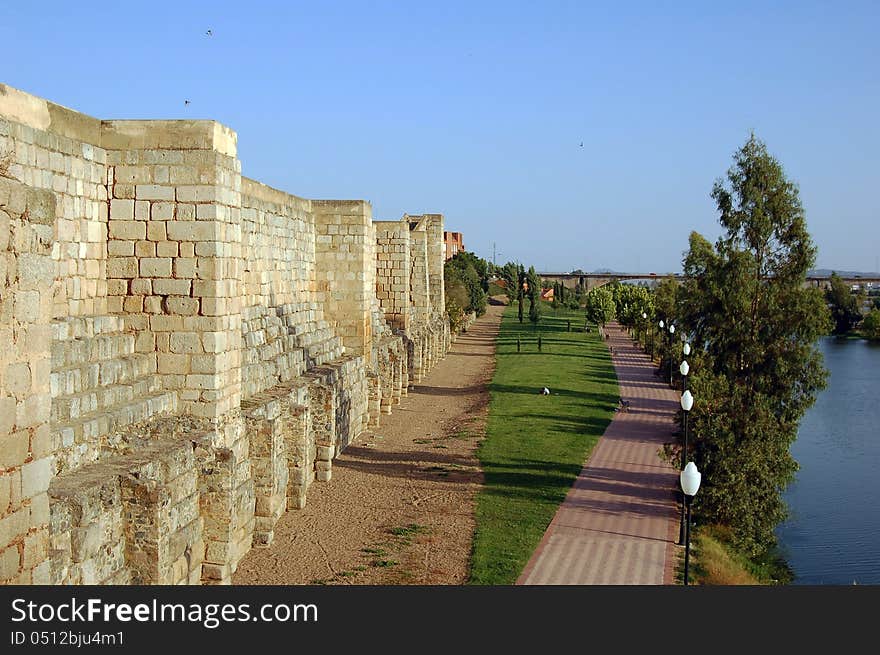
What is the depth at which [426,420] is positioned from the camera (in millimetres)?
20094

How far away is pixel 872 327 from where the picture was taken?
62.3 m

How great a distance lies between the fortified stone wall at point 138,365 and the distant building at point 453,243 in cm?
7667

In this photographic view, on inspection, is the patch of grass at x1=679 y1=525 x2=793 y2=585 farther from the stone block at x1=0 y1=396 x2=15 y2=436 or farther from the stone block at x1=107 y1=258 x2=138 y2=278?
the stone block at x1=0 y1=396 x2=15 y2=436

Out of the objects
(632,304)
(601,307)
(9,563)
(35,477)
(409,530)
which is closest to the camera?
(9,563)

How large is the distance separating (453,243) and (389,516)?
8539cm

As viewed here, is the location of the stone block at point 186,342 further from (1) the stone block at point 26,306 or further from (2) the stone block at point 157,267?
(1) the stone block at point 26,306

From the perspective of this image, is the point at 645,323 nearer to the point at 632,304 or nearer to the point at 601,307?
the point at 632,304

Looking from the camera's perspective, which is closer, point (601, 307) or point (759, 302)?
point (759, 302)

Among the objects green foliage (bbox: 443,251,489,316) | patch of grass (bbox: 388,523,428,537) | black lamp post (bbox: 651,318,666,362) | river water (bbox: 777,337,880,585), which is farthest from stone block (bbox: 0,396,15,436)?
green foliage (bbox: 443,251,489,316)

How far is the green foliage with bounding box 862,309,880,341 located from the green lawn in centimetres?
3243

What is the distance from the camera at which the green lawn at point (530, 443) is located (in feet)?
34.6

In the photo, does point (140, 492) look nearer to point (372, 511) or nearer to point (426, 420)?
point (372, 511)

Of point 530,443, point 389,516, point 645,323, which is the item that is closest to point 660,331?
point 645,323

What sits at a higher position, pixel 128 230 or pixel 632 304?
pixel 128 230
